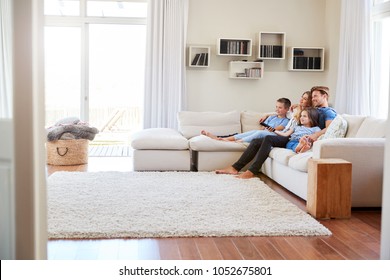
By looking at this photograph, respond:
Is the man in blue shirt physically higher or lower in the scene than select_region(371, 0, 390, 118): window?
lower

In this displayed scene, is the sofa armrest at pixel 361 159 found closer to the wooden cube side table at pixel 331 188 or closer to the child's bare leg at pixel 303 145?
the wooden cube side table at pixel 331 188

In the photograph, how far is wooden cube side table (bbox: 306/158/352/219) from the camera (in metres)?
4.05

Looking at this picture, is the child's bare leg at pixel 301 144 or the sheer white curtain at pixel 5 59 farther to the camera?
the child's bare leg at pixel 301 144

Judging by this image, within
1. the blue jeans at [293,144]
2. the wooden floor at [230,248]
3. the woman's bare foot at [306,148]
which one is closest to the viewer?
the wooden floor at [230,248]

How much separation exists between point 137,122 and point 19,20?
23.0 feet

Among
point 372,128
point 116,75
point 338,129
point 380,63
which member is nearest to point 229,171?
point 338,129

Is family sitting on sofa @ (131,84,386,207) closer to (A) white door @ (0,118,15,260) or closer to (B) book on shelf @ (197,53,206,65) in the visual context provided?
(B) book on shelf @ (197,53,206,65)

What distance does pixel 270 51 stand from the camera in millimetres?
8172

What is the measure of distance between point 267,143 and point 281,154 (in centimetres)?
46

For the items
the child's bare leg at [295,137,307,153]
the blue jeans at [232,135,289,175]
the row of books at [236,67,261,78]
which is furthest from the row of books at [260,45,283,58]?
the child's bare leg at [295,137,307,153]

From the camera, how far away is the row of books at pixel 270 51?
26.8 feet

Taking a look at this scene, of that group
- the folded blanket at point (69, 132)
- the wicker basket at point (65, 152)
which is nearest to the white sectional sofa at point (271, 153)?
the folded blanket at point (69, 132)

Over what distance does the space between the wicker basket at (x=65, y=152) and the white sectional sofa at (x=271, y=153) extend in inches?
35.9

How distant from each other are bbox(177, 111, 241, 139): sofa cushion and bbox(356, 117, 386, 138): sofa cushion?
2241mm
